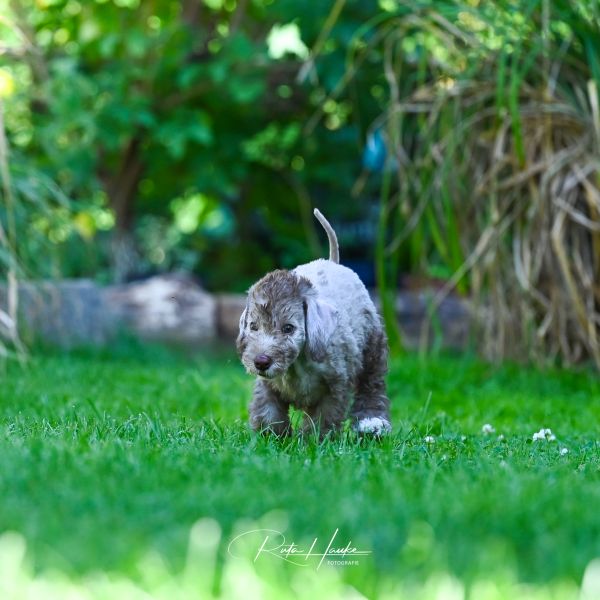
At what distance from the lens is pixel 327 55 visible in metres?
8.89

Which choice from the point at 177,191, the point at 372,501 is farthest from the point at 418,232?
the point at 177,191

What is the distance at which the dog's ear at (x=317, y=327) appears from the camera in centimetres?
345

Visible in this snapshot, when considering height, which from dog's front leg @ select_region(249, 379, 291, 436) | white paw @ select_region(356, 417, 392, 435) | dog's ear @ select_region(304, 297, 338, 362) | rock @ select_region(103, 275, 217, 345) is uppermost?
dog's ear @ select_region(304, 297, 338, 362)

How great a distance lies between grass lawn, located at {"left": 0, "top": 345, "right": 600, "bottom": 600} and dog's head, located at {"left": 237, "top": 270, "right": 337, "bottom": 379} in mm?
254

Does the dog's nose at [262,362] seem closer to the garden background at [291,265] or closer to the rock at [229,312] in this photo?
the garden background at [291,265]

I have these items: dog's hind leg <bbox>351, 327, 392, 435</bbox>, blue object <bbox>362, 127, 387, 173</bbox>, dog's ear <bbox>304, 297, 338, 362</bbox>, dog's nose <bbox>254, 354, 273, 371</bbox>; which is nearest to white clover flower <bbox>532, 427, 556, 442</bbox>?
dog's hind leg <bbox>351, 327, 392, 435</bbox>

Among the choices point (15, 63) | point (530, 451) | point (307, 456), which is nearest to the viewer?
point (307, 456)

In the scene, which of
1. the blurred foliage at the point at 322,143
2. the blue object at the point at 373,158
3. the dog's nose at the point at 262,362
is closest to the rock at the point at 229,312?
the blurred foliage at the point at 322,143

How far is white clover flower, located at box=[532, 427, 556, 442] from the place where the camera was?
3.87 metres

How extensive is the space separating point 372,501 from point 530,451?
3.52ft

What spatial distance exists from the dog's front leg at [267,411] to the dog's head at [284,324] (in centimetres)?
19

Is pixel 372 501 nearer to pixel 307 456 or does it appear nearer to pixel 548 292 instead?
pixel 307 456

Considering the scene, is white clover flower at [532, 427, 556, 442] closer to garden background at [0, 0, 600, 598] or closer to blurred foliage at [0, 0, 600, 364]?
garden background at [0, 0, 600, 598]

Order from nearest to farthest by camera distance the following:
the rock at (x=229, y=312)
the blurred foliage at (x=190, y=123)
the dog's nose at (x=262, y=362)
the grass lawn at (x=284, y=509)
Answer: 1. the grass lawn at (x=284, y=509)
2. the dog's nose at (x=262, y=362)
3. the blurred foliage at (x=190, y=123)
4. the rock at (x=229, y=312)
